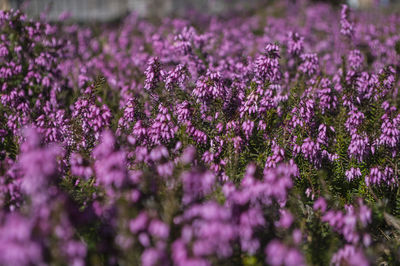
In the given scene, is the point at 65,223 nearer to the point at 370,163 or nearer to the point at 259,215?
the point at 259,215

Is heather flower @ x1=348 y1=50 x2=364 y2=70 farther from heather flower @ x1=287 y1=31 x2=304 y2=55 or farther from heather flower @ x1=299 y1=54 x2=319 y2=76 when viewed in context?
heather flower @ x1=287 y1=31 x2=304 y2=55

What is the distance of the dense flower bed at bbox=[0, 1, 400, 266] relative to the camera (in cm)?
273

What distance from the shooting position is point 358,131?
4.88 m

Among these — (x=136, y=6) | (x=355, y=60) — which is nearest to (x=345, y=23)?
(x=355, y=60)

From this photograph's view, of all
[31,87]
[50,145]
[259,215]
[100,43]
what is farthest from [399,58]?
[100,43]

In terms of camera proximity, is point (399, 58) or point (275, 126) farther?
point (399, 58)

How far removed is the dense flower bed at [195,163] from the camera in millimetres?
2730

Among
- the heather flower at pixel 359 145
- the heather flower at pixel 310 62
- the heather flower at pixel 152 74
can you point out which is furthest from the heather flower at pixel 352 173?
the heather flower at pixel 152 74

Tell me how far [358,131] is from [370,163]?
0.79 metres

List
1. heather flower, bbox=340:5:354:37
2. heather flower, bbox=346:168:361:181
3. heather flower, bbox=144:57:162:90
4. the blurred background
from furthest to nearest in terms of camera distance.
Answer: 1. the blurred background
2. heather flower, bbox=340:5:354:37
3. heather flower, bbox=346:168:361:181
4. heather flower, bbox=144:57:162:90

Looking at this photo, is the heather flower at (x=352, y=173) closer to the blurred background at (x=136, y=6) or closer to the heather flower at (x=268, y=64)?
the heather flower at (x=268, y=64)

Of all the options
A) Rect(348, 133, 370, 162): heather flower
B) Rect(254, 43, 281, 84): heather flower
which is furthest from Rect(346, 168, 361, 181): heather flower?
Rect(254, 43, 281, 84): heather flower

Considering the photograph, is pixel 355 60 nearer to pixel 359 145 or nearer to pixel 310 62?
pixel 310 62

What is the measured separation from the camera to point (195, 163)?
149 inches
